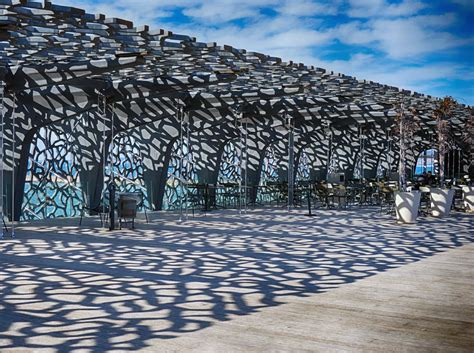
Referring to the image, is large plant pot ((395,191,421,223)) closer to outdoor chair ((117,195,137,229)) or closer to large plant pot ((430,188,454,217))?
large plant pot ((430,188,454,217))

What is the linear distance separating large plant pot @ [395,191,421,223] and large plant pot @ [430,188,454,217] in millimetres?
2219

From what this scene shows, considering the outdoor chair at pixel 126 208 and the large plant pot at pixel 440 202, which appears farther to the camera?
the large plant pot at pixel 440 202

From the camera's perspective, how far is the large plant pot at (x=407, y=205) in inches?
593

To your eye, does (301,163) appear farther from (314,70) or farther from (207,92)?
(314,70)

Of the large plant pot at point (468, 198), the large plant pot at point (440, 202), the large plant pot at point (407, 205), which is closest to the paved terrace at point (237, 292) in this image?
the large plant pot at point (407, 205)

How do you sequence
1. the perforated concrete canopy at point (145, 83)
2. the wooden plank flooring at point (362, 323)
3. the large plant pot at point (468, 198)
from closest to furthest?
the wooden plank flooring at point (362, 323) → the perforated concrete canopy at point (145, 83) → the large plant pot at point (468, 198)

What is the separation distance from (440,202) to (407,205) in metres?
2.56

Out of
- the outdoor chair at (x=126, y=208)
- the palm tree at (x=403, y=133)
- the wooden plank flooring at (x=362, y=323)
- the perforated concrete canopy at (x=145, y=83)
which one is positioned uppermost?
the perforated concrete canopy at (x=145, y=83)

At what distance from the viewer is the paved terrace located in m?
4.80

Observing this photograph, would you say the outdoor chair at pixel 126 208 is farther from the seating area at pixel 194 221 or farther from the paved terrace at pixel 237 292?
the paved terrace at pixel 237 292

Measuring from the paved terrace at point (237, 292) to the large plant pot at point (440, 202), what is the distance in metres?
4.63

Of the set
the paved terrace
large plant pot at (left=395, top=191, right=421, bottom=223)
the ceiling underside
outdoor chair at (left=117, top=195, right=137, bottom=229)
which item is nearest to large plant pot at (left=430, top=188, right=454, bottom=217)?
large plant pot at (left=395, top=191, right=421, bottom=223)

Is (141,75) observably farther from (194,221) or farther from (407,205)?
(407,205)

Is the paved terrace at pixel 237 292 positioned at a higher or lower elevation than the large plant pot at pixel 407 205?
lower
